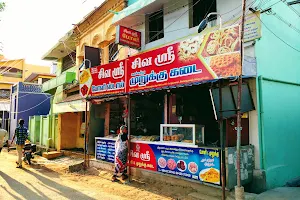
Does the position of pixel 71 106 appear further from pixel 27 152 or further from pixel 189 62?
pixel 189 62

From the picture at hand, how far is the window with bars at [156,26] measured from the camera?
10527 mm

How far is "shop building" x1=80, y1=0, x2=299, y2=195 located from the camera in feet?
20.6

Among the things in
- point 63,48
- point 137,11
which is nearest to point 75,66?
point 63,48

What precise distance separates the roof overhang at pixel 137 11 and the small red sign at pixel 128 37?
62cm

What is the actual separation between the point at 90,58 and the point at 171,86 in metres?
6.94

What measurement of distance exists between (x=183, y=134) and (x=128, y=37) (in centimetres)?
508

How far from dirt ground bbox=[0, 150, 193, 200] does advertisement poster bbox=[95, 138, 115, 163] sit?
539 mm

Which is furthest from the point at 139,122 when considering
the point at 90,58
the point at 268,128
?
the point at 268,128

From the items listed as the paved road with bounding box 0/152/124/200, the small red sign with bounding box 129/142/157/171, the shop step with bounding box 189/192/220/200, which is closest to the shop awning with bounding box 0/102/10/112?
the paved road with bounding box 0/152/124/200

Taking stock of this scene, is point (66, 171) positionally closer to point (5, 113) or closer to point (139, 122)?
point (139, 122)

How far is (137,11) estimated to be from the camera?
405 inches

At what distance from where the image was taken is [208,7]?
345 inches

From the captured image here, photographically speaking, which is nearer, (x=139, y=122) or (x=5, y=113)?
(x=139, y=122)

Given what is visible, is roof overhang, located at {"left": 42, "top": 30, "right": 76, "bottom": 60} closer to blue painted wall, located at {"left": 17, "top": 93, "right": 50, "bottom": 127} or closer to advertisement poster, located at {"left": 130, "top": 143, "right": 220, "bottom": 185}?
blue painted wall, located at {"left": 17, "top": 93, "right": 50, "bottom": 127}
